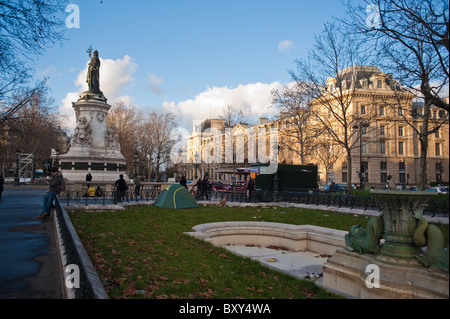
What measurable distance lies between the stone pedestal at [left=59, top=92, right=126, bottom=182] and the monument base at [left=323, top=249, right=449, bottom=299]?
83.9 feet

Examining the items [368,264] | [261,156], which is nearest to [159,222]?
[368,264]

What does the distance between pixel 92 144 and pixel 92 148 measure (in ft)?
1.46

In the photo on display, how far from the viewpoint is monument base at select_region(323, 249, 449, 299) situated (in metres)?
4.11

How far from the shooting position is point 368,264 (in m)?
5.23

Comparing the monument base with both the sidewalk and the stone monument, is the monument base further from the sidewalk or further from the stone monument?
the stone monument

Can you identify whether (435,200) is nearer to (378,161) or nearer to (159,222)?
(159,222)

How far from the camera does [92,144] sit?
30.5 meters
